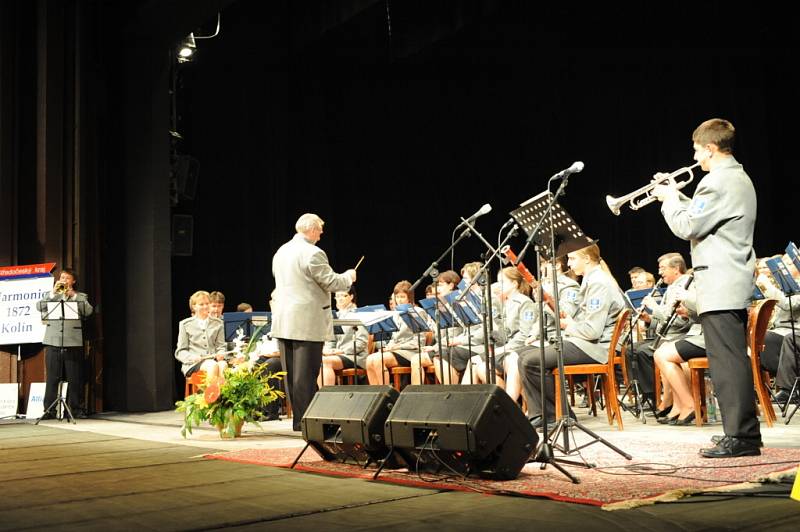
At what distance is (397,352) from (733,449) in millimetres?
3976

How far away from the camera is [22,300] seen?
8195mm

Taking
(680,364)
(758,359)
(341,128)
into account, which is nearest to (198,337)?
(680,364)

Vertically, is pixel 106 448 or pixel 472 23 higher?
pixel 472 23

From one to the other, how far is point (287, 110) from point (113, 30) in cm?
256

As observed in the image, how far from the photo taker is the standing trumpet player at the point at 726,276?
12.0 feet

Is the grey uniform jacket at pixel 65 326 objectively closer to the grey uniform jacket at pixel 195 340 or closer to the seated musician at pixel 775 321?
the grey uniform jacket at pixel 195 340

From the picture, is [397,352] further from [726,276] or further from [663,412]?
[726,276]

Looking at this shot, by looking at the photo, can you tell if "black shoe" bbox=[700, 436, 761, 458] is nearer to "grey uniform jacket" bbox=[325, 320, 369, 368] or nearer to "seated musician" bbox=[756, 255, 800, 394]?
"seated musician" bbox=[756, 255, 800, 394]

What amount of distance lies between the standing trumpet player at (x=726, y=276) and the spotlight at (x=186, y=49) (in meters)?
6.76

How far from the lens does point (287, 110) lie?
10922mm

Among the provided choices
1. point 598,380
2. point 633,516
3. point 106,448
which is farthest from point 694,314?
point 106,448

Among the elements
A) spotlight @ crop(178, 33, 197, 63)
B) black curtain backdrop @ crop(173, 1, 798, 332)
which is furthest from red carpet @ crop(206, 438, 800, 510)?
black curtain backdrop @ crop(173, 1, 798, 332)

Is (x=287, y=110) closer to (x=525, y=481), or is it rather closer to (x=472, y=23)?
(x=472, y=23)

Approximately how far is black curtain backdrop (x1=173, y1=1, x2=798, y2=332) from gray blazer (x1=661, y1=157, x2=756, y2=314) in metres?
6.47
